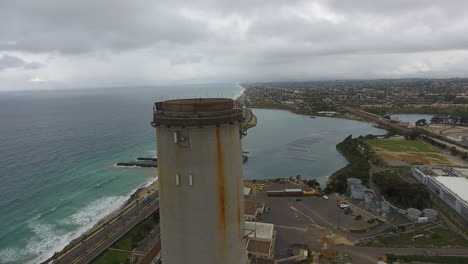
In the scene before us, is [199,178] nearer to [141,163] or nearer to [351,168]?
[351,168]

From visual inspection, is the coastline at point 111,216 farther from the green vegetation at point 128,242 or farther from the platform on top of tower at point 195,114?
the platform on top of tower at point 195,114

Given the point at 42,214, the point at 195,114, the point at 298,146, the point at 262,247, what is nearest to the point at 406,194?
the point at 262,247

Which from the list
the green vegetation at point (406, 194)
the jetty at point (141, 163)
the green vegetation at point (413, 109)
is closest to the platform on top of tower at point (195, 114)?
the green vegetation at point (406, 194)

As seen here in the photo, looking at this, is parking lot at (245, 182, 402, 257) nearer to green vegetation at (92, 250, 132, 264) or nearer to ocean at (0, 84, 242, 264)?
green vegetation at (92, 250, 132, 264)

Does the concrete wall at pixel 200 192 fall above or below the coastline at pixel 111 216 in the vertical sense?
above

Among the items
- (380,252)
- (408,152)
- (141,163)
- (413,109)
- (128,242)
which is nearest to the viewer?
(380,252)

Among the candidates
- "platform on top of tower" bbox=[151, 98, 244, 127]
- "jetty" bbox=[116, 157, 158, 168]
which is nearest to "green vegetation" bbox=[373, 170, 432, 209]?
"platform on top of tower" bbox=[151, 98, 244, 127]
